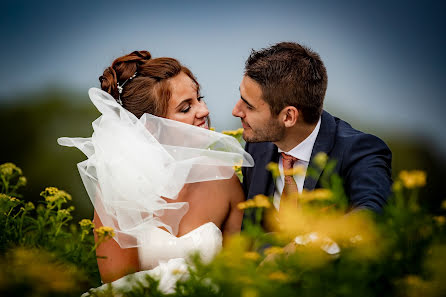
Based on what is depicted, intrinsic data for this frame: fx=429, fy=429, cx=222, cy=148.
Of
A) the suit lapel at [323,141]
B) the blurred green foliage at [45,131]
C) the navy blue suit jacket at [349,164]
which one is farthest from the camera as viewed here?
the blurred green foliage at [45,131]

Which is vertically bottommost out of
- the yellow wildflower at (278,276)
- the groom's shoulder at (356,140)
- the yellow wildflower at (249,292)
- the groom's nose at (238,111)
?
the yellow wildflower at (278,276)

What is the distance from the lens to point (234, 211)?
10.3 feet

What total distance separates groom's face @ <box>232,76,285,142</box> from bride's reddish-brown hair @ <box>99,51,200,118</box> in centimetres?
38

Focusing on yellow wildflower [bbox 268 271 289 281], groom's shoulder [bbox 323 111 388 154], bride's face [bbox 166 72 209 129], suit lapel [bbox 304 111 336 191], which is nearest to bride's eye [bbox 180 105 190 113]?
bride's face [bbox 166 72 209 129]

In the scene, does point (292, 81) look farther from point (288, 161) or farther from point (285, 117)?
point (288, 161)

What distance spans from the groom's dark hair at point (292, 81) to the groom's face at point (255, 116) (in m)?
0.05

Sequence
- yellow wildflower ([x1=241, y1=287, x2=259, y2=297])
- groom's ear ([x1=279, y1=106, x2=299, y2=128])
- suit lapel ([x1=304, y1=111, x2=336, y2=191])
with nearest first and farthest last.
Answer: yellow wildflower ([x1=241, y1=287, x2=259, y2=297])
suit lapel ([x1=304, y1=111, x2=336, y2=191])
groom's ear ([x1=279, y1=106, x2=299, y2=128])

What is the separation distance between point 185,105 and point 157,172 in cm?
65

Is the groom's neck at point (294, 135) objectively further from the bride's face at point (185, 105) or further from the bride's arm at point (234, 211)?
the bride's face at point (185, 105)

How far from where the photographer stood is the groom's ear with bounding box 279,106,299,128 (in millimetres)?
3189

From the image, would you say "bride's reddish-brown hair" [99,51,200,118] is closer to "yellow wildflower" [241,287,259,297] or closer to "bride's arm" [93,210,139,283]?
"bride's arm" [93,210,139,283]

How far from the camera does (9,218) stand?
2545 millimetres

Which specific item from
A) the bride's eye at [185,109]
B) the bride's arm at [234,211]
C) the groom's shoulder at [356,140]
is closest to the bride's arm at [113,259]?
the bride's arm at [234,211]

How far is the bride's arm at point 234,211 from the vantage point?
3.09 metres
